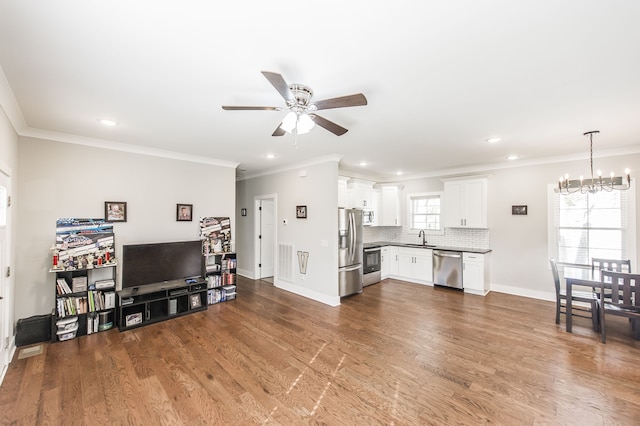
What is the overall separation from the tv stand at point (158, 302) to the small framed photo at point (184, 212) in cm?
104

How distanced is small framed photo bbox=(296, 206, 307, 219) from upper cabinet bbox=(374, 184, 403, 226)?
7.67ft

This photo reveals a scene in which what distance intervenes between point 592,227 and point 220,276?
256 inches

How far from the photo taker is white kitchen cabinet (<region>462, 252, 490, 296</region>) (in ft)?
17.4

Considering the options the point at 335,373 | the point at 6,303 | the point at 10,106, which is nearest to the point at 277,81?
the point at 335,373

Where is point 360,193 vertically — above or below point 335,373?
above

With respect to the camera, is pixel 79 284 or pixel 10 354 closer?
pixel 10 354

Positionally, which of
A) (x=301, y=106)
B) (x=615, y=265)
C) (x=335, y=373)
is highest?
(x=301, y=106)

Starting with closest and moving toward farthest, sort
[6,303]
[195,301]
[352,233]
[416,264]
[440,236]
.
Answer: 1. [6,303]
2. [195,301]
3. [352,233]
4. [416,264]
5. [440,236]

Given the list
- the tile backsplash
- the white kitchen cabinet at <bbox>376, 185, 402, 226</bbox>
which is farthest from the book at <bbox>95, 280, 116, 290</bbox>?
the white kitchen cabinet at <bbox>376, 185, 402, 226</bbox>

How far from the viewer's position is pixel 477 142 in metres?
3.94

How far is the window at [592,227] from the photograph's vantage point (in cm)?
434

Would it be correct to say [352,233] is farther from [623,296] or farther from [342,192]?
[623,296]

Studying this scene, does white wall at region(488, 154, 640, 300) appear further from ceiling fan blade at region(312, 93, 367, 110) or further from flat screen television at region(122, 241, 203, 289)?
flat screen television at region(122, 241, 203, 289)

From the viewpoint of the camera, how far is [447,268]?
5738 mm
